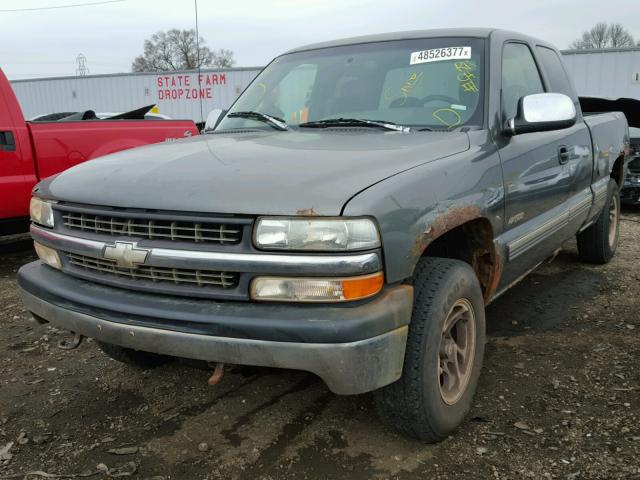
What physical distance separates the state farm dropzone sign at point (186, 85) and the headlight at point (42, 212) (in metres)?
17.1

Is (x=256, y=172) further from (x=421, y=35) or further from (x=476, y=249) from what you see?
(x=421, y=35)

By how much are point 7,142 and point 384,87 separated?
3793mm

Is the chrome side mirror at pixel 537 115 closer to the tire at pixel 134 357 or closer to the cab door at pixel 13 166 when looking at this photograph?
the tire at pixel 134 357

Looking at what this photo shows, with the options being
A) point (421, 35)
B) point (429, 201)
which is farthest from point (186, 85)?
point (429, 201)

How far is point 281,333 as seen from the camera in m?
1.95

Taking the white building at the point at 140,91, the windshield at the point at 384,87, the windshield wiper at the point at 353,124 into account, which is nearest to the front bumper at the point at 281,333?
the windshield wiper at the point at 353,124

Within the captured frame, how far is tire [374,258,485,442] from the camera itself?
220 centimetres

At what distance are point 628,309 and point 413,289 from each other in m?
2.75

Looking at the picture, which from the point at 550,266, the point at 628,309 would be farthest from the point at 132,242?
the point at 550,266

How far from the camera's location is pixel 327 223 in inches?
77.0

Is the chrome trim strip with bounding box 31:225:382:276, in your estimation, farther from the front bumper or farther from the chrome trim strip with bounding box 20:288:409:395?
the chrome trim strip with bounding box 20:288:409:395

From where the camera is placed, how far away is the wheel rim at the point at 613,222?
210 inches

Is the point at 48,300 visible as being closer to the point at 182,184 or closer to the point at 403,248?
the point at 182,184

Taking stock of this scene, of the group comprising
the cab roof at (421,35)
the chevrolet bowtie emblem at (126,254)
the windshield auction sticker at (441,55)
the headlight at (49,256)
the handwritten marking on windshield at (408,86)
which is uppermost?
the cab roof at (421,35)
